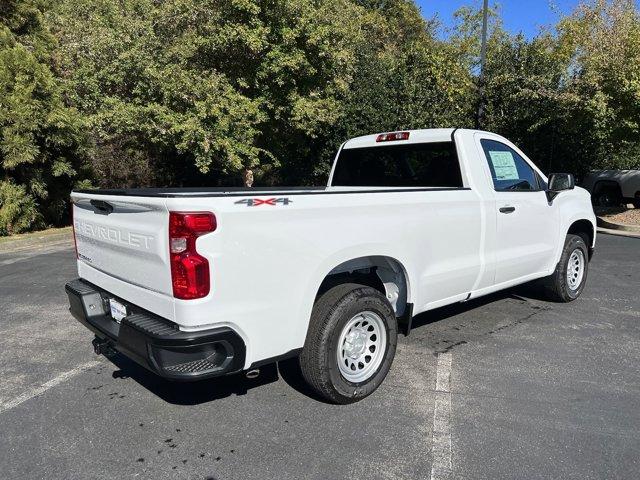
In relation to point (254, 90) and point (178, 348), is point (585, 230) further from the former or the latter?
point (254, 90)

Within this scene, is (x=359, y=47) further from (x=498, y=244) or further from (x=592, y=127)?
(x=498, y=244)

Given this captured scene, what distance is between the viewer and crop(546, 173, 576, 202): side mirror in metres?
5.01

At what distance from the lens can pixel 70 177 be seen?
13141 millimetres

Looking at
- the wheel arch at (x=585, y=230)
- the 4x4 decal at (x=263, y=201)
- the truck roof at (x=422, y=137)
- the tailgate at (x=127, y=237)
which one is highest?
the truck roof at (x=422, y=137)

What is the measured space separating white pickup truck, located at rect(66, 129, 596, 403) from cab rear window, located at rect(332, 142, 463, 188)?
16 mm

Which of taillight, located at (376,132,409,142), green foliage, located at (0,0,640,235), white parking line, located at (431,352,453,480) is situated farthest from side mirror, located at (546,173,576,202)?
green foliage, located at (0,0,640,235)

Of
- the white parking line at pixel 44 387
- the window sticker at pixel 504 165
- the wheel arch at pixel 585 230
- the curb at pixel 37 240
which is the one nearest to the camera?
the white parking line at pixel 44 387

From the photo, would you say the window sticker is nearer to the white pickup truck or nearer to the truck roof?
the white pickup truck

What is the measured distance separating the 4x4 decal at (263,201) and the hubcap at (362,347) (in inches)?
38.3

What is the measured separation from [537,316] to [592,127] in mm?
9816

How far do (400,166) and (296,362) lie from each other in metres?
2.31

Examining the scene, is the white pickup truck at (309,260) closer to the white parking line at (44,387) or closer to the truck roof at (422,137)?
the truck roof at (422,137)

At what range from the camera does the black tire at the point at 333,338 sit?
323 cm

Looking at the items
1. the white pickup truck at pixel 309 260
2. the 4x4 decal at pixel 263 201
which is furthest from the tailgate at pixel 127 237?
the 4x4 decal at pixel 263 201
